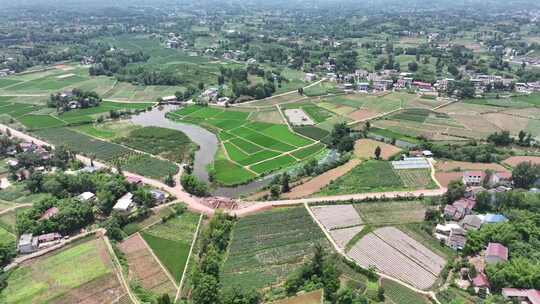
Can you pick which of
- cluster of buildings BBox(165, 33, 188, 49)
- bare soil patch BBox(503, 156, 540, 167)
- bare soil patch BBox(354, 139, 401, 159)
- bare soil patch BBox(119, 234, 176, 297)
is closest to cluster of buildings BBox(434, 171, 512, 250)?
bare soil patch BBox(503, 156, 540, 167)

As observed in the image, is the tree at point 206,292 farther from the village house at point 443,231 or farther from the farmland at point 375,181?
the village house at point 443,231

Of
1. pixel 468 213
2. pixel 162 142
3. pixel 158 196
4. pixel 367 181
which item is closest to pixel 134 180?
pixel 158 196

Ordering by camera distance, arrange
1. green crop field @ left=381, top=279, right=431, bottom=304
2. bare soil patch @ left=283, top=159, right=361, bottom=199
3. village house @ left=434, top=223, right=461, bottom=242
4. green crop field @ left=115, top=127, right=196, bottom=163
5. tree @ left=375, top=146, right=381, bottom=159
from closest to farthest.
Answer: green crop field @ left=381, top=279, right=431, bottom=304 → village house @ left=434, top=223, right=461, bottom=242 → bare soil patch @ left=283, top=159, right=361, bottom=199 → tree @ left=375, top=146, right=381, bottom=159 → green crop field @ left=115, top=127, right=196, bottom=163

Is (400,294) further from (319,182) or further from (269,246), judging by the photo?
(319,182)

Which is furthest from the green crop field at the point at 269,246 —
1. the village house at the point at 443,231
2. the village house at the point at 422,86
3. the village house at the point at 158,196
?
the village house at the point at 422,86

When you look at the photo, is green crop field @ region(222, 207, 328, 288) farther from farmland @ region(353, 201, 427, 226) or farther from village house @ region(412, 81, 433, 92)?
village house @ region(412, 81, 433, 92)

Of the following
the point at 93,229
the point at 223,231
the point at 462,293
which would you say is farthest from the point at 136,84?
the point at 462,293
